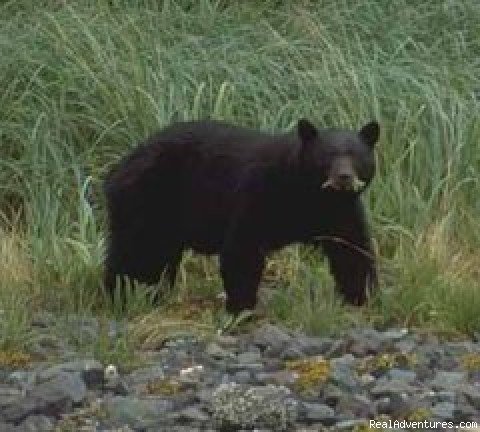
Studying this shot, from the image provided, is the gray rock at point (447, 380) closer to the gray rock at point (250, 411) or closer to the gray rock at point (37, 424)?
the gray rock at point (250, 411)

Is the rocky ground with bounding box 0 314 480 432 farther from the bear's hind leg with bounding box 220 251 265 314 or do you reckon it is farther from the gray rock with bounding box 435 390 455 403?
the bear's hind leg with bounding box 220 251 265 314

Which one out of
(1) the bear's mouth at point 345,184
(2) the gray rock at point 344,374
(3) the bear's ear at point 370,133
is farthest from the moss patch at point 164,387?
(3) the bear's ear at point 370,133

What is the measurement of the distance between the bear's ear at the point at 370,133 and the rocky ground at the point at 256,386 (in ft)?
3.50

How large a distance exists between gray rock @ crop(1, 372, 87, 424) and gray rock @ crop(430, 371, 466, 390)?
126 cm

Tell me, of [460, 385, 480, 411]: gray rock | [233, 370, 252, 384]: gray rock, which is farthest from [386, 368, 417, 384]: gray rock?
[233, 370, 252, 384]: gray rock

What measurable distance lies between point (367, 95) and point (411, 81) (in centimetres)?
44

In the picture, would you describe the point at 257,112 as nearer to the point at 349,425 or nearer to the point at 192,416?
the point at 192,416

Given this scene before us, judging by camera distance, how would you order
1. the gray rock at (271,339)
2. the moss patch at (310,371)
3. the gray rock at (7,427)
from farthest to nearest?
the gray rock at (271,339)
the moss patch at (310,371)
the gray rock at (7,427)

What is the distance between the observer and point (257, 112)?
9.75m

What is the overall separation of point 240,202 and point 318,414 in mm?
2276

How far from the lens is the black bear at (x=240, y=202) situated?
23.6 feet

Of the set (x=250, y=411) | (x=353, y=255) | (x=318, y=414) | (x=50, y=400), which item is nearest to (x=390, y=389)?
(x=318, y=414)

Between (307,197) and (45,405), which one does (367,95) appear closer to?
(307,197)

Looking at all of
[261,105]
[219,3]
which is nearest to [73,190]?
[261,105]
